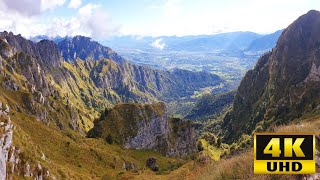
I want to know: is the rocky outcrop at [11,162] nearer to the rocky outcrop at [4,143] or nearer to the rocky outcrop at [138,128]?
the rocky outcrop at [4,143]

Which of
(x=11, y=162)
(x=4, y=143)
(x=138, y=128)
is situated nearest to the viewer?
(x=4, y=143)

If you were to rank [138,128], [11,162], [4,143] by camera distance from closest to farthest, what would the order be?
[4,143] → [11,162] → [138,128]

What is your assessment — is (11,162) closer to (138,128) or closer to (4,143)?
(4,143)

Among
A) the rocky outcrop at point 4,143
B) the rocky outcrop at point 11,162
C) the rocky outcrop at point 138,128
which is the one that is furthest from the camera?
the rocky outcrop at point 138,128

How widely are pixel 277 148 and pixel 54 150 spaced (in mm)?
77386

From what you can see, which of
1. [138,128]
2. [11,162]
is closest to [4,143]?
[11,162]

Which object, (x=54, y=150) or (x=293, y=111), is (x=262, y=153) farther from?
(x=293, y=111)

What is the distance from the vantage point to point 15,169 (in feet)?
147

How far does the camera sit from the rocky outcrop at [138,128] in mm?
144750

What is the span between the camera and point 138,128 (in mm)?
155750

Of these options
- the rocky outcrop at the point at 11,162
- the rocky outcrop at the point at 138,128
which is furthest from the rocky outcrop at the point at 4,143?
the rocky outcrop at the point at 138,128

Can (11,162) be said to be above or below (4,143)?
below

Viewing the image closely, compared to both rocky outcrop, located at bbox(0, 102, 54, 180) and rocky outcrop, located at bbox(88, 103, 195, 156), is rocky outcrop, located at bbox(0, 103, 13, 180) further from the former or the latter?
rocky outcrop, located at bbox(88, 103, 195, 156)

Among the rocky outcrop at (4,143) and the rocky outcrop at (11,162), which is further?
the rocky outcrop at (11,162)
